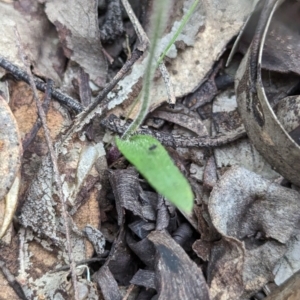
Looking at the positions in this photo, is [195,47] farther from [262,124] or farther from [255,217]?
[255,217]

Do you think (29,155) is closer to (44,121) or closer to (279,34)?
(44,121)

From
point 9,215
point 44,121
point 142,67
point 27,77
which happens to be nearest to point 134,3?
point 142,67

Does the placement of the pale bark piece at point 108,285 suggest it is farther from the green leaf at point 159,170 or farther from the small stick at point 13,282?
the green leaf at point 159,170

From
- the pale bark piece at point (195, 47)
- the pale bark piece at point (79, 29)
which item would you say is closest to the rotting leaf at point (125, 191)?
the pale bark piece at point (195, 47)

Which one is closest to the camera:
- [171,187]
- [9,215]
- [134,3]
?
[171,187]

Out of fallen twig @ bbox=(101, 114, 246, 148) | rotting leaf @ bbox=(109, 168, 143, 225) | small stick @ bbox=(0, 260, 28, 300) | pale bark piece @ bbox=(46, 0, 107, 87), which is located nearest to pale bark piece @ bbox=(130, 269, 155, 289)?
rotting leaf @ bbox=(109, 168, 143, 225)

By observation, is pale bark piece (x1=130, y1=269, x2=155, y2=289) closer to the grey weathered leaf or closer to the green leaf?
the green leaf

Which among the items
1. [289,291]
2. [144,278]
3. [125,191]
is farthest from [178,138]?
[289,291]
